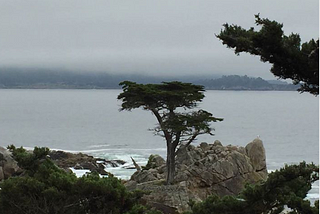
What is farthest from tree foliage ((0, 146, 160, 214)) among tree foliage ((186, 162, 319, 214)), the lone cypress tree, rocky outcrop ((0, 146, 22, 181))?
rocky outcrop ((0, 146, 22, 181))

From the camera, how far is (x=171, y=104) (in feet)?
74.7

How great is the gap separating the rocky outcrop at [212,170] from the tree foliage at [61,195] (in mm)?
11071

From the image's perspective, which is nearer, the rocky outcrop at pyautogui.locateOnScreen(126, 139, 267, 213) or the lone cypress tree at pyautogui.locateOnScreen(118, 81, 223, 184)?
the lone cypress tree at pyautogui.locateOnScreen(118, 81, 223, 184)

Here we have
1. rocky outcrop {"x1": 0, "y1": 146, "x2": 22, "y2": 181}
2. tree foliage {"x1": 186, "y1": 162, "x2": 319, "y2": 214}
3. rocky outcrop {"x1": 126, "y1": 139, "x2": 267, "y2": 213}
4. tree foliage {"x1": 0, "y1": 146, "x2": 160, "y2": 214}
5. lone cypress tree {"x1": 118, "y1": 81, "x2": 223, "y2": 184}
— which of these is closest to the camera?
tree foliage {"x1": 186, "y1": 162, "x2": 319, "y2": 214}

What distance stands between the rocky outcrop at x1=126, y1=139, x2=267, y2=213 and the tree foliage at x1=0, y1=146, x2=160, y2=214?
36.3ft

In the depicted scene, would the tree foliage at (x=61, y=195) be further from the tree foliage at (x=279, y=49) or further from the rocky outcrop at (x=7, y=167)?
the rocky outcrop at (x=7, y=167)

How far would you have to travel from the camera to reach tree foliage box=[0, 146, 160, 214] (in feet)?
35.0

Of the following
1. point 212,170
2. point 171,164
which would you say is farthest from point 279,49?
point 212,170

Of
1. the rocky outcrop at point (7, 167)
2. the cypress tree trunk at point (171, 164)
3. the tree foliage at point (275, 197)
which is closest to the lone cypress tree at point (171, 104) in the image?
the cypress tree trunk at point (171, 164)

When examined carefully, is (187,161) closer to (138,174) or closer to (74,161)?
(138,174)

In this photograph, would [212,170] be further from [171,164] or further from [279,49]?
[279,49]

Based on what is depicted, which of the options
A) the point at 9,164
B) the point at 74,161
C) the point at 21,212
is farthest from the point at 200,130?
the point at 74,161

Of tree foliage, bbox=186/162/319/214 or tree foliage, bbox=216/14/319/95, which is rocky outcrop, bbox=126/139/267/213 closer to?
tree foliage, bbox=186/162/319/214

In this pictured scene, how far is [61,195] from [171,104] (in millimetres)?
12500
